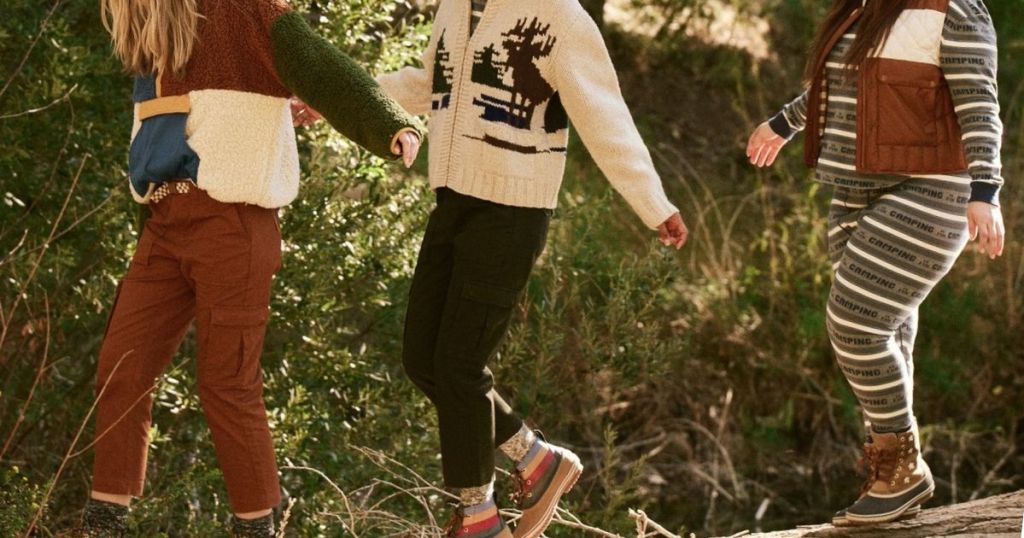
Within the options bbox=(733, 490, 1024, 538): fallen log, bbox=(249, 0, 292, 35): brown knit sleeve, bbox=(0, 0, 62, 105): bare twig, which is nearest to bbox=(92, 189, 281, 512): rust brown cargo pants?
bbox=(249, 0, 292, 35): brown knit sleeve

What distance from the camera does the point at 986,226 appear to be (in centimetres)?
353

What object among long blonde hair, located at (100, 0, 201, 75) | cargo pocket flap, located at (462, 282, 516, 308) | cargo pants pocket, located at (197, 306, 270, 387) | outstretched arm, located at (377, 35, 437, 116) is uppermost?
long blonde hair, located at (100, 0, 201, 75)

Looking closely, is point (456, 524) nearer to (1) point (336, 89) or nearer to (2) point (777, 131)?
(1) point (336, 89)

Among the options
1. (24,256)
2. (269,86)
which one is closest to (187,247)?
(269,86)

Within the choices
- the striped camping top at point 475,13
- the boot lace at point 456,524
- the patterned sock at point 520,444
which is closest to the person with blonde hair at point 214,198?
the striped camping top at point 475,13

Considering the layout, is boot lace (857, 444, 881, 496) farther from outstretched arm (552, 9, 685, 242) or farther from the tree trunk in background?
the tree trunk in background

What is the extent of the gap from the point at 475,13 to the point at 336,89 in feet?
1.38

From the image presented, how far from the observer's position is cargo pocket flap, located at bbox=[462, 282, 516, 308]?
3561 mm

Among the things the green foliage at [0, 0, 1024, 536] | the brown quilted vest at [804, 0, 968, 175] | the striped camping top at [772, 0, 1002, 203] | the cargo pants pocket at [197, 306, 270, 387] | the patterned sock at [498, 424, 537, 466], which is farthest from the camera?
the green foliage at [0, 0, 1024, 536]

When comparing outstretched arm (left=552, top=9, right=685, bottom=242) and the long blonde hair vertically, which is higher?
the long blonde hair

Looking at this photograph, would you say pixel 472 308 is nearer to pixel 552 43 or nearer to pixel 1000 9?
pixel 552 43

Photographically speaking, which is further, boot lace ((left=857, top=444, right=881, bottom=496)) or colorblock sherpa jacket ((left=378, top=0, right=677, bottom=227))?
boot lace ((left=857, top=444, right=881, bottom=496))

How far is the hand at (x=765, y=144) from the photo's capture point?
4.22 m

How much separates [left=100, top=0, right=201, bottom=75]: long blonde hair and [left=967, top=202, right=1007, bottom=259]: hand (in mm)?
1807
